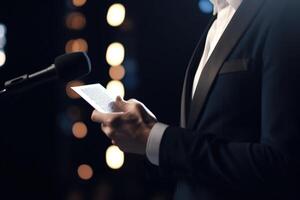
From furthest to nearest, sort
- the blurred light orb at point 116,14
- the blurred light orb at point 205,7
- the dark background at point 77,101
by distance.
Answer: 1. the blurred light orb at point 116,14
2. the dark background at point 77,101
3. the blurred light orb at point 205,7

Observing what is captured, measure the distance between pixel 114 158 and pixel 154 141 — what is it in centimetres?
443

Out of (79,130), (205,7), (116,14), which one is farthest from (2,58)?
(205,7)

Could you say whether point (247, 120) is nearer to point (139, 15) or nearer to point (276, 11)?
point (276, 11)

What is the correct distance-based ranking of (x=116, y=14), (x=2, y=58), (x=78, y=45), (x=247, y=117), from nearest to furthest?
(x=247, y=117) < (x=2, y=58) < (x=116, y=14) < (x=78, y=45)

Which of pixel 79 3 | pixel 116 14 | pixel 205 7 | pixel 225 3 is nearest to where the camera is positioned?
pixel 225 3

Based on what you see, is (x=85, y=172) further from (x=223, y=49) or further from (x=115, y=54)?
(x=223, y=49)

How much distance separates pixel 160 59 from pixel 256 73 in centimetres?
386

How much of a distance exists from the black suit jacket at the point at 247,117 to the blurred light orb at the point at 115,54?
432 centimetres

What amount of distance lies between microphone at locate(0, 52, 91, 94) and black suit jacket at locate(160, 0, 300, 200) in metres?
0.32

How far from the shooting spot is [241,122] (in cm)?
118

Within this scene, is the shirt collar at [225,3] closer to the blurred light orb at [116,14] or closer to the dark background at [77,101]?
the dark background at [77,101]

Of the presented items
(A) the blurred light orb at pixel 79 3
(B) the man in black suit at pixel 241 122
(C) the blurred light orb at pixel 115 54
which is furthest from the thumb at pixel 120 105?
(A) the blurred light orb at pixel 79 3

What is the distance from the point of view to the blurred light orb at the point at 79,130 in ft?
18.5

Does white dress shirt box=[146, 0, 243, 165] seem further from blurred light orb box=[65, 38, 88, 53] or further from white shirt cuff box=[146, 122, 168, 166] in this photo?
blurred light orb box=[65, 38, 88, 53]
